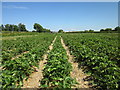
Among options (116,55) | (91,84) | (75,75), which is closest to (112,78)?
(91,84)

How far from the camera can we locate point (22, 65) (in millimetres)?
4238

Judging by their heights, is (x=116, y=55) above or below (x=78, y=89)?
above

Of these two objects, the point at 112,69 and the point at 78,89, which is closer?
the point at 78,89

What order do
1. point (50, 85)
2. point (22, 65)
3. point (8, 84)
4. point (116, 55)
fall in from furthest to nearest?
point (116, 55) < point (22, 65) < point (50, 85) < point (8, 84)

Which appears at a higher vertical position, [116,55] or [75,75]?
[116,55]

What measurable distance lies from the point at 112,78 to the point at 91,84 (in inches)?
31.6

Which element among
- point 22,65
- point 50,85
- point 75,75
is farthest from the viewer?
point 75,75

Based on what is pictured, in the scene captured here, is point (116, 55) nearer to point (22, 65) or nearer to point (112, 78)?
point (112, 78)

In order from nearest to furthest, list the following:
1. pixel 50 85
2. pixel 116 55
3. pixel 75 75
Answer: pixel 50 85 < pixel 75 75 < pixel 116 55

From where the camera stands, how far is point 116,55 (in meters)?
5.90

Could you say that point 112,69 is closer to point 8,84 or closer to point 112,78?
point 112,78

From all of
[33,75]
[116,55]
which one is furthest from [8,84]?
[116,55]

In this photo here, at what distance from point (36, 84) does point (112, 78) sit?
9.53ft

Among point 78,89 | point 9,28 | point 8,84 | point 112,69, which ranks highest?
point 9,28
